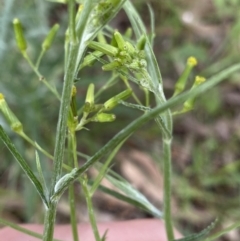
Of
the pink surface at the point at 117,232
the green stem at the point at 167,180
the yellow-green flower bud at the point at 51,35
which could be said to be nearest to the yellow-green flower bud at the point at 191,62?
the green stem at the point at 167,180

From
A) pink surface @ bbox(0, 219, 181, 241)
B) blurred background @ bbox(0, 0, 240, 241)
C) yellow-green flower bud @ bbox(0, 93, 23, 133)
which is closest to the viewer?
yellow-green flower bud @ bbox(0, 93, 23, 133)

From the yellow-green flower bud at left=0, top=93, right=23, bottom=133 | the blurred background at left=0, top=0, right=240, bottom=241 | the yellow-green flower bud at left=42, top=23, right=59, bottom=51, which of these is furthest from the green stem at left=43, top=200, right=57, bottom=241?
the blurred background at left=0, top=0, right=240, bottom=241

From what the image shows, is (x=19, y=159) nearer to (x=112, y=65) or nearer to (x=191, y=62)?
(x=112, y=65)

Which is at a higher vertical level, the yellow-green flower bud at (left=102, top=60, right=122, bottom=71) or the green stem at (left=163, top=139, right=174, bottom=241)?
the yellow-green flower bud at (left=102, top=60, right=122, bottom=71)

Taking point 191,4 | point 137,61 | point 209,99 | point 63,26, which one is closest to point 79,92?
point 63,26

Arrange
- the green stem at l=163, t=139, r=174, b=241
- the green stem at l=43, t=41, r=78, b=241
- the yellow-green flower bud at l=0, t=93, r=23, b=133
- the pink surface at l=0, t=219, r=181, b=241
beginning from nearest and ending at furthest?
the green stem at l=43, t=41, r=78, b=241 < the yellow-green flower bud at l=0, t=93, r=23, b=133 < the green stem at l=163, t=139, r=174, b=241 < the pink surface at l=0, t=219, r=181, b=241

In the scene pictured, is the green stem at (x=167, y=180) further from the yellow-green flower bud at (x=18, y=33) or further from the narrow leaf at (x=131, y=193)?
the yellow-green flower bud at (x=18, y=33)

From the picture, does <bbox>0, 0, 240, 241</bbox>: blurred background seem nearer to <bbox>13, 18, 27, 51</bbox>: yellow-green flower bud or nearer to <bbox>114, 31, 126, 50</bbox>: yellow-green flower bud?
<bbox>13, 18, 27, 51</bbox>: yellow-green flower bud

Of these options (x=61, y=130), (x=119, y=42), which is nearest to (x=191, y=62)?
(x=119, y=42)
